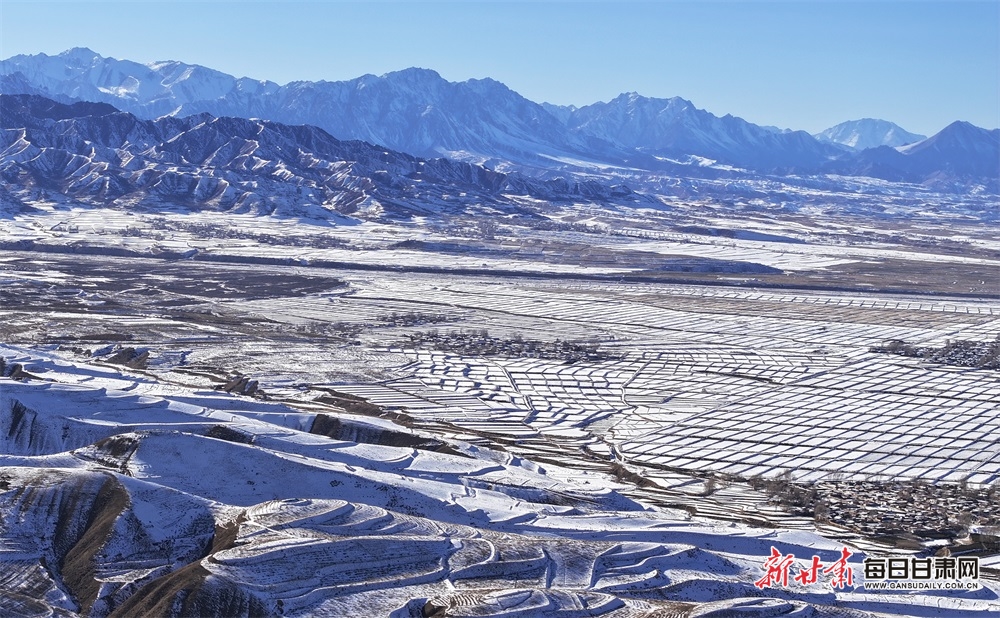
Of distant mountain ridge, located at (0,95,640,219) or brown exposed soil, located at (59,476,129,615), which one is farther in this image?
distant mountain ridge, located at (0,95,640,219)

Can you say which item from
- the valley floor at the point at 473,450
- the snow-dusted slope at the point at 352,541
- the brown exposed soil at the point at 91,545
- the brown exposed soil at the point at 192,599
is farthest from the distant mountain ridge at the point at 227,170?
the brown exposed soil at the point at 192,599

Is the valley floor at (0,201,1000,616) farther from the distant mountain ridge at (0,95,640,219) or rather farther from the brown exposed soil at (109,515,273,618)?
the distant mountain ridge at (0,95,640,219)

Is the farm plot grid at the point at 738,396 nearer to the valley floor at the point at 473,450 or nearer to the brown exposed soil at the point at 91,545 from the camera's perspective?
the valley floor at the point at 473,450

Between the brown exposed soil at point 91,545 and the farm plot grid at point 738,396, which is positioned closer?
the brown exposed soil at point 91,545

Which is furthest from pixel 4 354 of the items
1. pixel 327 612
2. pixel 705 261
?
pixel 705 261

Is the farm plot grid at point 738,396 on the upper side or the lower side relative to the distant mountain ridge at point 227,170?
lower

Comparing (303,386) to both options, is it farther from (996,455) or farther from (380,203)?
(380,203)

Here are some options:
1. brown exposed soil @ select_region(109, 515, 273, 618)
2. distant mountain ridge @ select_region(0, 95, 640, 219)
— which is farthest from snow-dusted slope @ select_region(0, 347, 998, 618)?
distant mountain ridge @ select_region(0, 95, 640, 219)

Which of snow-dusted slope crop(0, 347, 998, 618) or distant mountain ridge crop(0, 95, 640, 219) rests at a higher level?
distant mountain ridge crop(0, 95, 640, 219)

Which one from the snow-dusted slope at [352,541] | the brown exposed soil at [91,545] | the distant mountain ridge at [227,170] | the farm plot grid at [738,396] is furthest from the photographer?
the distant mountain ridge at [227,170]
